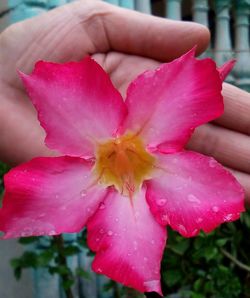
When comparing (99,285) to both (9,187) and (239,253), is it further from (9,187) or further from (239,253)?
(9,187)

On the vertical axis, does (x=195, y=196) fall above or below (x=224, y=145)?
above

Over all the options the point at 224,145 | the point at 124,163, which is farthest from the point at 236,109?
the point at 124,163

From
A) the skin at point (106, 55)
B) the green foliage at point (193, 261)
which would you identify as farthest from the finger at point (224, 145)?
the green foliage at point (193, 261)

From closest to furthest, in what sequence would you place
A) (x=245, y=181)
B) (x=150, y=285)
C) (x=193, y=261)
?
(x=150, y=285) → (x=245, y=181) → (x=193, y=261)

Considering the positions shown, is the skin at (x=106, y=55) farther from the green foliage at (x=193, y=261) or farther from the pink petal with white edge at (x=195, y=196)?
the green foliage at (x=193, y=261)

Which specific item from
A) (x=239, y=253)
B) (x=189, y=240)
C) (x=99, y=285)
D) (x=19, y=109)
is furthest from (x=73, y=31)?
(x=99, y=285)

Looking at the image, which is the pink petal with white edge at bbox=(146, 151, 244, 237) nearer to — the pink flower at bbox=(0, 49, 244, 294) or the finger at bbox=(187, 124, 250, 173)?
the pink flower at bbox=(0, 49, 244, 294)

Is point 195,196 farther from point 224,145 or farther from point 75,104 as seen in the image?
point 224,145

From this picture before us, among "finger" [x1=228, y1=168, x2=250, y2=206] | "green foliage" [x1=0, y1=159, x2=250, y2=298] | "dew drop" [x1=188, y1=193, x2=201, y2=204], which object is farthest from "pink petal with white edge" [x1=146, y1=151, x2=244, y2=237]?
"green foliage" [x1=0, y1=159, x2=250, y2=298]
